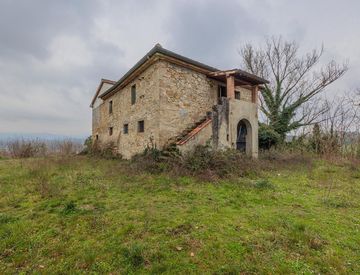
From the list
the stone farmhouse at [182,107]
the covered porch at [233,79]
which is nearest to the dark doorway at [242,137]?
the stone farmhouse at [182,107]

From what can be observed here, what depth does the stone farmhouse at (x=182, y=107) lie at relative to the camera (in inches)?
389

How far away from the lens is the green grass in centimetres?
280

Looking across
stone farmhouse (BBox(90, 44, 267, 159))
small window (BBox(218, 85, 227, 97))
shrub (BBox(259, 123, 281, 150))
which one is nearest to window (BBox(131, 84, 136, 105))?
stone farmhouse (BBox(90, 44, 267, 159))

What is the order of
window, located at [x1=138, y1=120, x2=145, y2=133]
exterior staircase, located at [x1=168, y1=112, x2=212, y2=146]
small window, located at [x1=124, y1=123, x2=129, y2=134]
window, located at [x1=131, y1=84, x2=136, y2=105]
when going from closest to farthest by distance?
exterior staircase, located at [x1=168, y1=112, x2=212, y2=146] < window, located at [x1=138, y1=120, x2=145, y2=133] < window, located at [x1=131, y1=84, x2=136, y2=105] < small window, located at [x1=124, y1=123, x2=129, y2=134]

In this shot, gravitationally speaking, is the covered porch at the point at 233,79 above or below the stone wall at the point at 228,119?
above

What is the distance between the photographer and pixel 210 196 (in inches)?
222

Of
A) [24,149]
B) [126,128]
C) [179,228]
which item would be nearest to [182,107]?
[126,128]

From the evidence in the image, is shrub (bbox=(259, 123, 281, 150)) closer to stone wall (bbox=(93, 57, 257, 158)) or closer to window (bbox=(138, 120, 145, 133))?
stone wall (bbox=(93, 57, 257, 158))

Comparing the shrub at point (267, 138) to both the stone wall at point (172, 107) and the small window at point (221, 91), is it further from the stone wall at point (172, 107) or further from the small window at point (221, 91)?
the small window at point (221, 91)

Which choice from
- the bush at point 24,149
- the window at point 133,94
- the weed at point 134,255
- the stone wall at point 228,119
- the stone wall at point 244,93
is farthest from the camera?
the bush at point 24,149

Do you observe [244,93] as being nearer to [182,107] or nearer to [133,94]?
[182,107]

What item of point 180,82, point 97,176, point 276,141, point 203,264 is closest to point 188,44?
point 180,82

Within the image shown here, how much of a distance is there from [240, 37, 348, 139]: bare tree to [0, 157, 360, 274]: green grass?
45.5 ft

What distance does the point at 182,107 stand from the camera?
Answer: 10516mm
